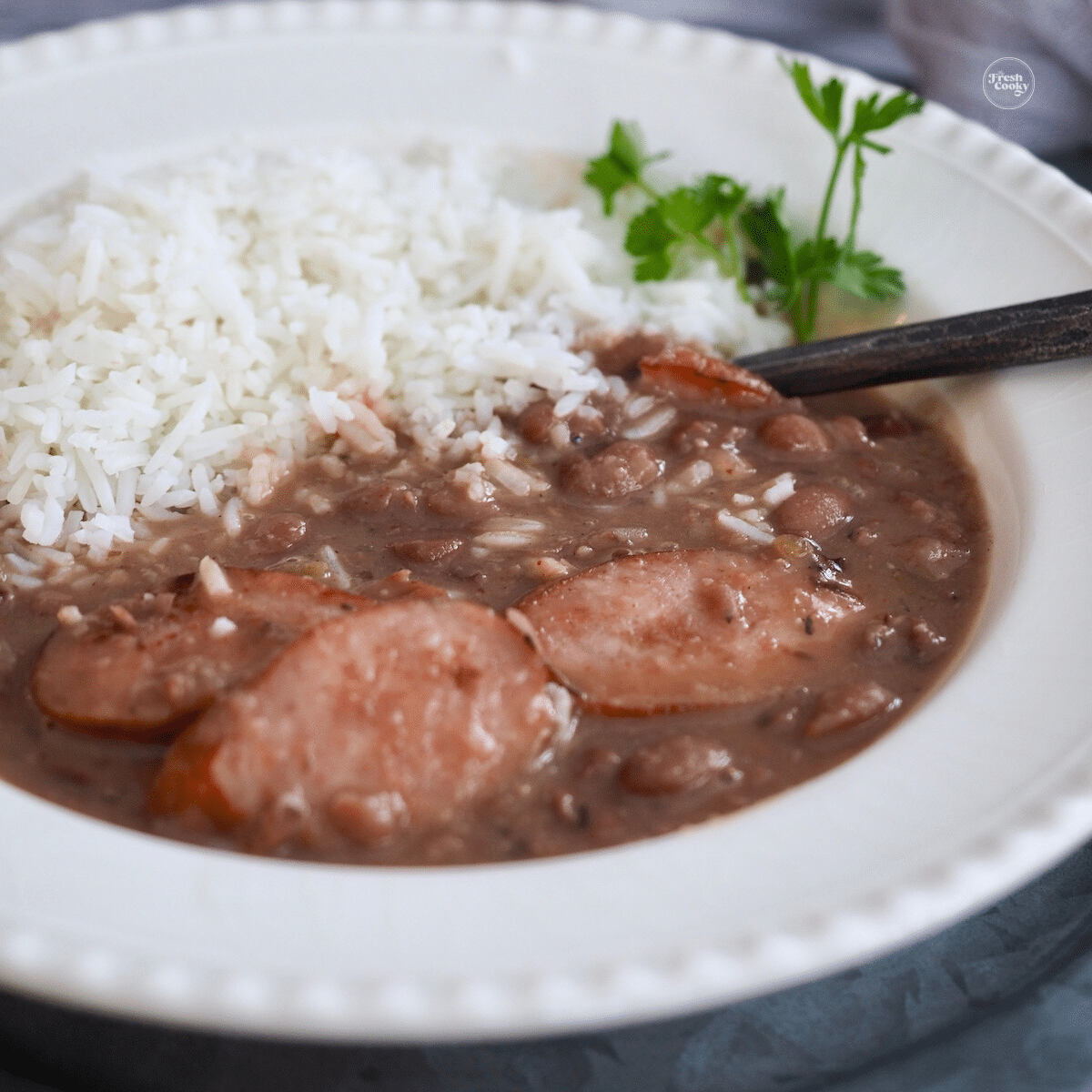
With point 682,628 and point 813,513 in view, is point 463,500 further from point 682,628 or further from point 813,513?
point 813,513

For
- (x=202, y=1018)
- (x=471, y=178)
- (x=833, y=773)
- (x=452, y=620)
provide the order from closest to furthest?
(x=202, y=1018) < (x=833, y=773) < (x=452, y=620) < (x=471, y=178)

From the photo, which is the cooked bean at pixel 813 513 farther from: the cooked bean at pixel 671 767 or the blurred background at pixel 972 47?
the blurred background at pixel 972 47

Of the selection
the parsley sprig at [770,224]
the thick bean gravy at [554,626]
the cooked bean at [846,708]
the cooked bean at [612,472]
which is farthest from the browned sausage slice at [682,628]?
the parsley sprig at [770,224]

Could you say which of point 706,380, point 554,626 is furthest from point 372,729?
point 706,380

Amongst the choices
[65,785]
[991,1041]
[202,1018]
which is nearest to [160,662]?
[65,785]

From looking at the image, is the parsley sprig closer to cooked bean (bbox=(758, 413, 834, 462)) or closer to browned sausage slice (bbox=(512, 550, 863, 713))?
cooked bean (bbox=(758, 413, 834, 462))

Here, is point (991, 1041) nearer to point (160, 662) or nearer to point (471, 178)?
point (160, 662)

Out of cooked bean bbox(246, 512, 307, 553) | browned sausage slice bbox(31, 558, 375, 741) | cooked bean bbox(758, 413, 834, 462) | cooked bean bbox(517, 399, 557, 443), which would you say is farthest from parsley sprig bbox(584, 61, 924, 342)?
browned sausage slice bbox(31, 558, 375, 741)
